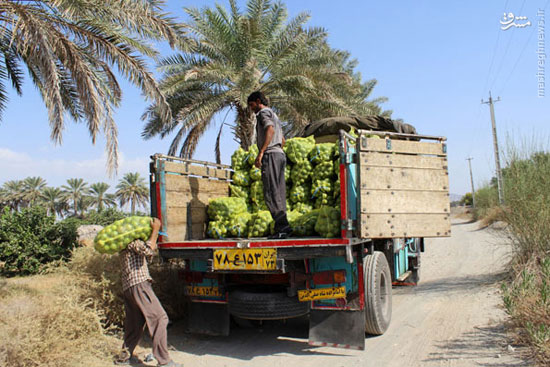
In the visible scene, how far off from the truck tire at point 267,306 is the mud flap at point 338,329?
0.21 meters

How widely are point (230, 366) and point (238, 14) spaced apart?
1120cm

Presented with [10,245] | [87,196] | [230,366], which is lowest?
[230,366]

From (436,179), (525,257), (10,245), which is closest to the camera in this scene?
(436,179)

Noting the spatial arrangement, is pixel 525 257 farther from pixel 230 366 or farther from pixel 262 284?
pixel 230 366

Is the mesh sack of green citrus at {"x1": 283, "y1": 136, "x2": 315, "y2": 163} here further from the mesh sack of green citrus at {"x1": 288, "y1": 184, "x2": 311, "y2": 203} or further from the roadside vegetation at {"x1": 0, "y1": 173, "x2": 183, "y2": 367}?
the roadside vegetation at {"x1": 0, "y1": 173, "x2": 183, "y2": 367}

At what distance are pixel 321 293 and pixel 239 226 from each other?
4.92 feet

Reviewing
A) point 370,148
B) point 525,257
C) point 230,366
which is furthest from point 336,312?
point 525,257

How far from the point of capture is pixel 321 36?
15.0 metres

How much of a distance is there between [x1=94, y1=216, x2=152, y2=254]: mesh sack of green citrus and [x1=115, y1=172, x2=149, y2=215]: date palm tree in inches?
1531

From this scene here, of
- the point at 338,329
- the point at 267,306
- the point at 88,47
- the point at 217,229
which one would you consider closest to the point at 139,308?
the point at 267,306

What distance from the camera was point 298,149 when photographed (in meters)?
6.00

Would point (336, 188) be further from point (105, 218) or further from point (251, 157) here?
point (105, 218)

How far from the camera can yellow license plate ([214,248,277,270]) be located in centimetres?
448

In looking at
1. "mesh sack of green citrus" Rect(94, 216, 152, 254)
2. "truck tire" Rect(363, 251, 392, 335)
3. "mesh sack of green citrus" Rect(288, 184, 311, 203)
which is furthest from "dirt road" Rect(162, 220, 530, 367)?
"mesh sack of green citrus" Rect(288, 184, 311, 203)
